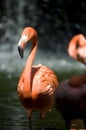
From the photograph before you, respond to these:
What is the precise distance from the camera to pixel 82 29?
786 inches

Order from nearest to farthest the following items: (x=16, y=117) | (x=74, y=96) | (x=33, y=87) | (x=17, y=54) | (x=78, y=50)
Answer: (x=78, y=50) < (x=74, y=96) < (x=33, y=87) < (x=16, y=117) < (x=17, y=54)

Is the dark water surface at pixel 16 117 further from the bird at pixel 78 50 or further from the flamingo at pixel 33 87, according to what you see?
the bird at pixel 78 50

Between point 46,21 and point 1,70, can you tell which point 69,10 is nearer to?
point 46,21

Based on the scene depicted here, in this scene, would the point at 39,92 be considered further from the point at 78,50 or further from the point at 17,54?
the point at 17,54

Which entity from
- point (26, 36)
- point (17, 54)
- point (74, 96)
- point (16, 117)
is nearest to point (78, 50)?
point (74, 96)

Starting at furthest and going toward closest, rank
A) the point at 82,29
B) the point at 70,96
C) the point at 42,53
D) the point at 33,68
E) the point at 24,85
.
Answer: the point at 82,29, the point at 42,53, the point at 33,68, the point at 24,85, the point at 70,96

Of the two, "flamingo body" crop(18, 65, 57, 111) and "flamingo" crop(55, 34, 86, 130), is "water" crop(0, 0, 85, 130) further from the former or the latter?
"flamingo" crop(55, 34, 86, 130)

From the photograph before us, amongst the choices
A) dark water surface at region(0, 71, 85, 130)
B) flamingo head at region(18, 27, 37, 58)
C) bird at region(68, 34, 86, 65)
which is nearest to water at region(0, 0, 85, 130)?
dark water surface at region(0, 71, 85, 130)

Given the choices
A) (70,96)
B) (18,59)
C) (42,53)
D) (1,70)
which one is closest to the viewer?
(70,96)

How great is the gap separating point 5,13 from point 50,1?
155 cm

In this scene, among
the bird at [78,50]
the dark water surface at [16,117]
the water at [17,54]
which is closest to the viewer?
the bird at [78,50]

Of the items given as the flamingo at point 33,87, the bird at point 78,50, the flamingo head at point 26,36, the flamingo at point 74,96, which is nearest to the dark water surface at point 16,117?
the flamingo at point 33,87

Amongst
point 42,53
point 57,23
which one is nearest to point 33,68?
point 42,53

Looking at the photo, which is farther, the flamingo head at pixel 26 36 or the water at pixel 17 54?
the water at pixel 17 54
